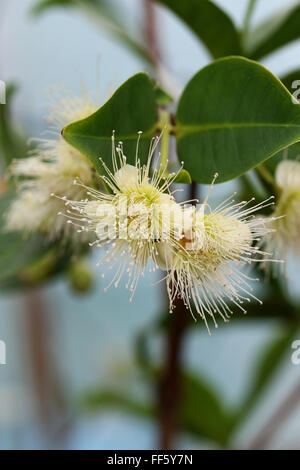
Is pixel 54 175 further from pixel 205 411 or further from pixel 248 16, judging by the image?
pixel 205 411

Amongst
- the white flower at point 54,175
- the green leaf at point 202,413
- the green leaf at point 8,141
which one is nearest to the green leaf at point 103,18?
the green leaf at point 8,141

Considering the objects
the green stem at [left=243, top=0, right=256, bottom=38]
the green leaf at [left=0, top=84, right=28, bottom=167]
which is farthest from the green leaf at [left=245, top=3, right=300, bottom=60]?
the green leaf at [left=0, top=84, right=28, bottom=167]

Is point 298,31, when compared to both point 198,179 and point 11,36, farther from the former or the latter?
point 11,36

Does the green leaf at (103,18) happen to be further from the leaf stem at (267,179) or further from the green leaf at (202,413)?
the green leaf at (202,413)

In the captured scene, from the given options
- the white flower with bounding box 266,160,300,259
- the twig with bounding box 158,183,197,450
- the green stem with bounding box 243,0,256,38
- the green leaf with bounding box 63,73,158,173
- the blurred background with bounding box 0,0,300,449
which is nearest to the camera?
the green leaf with bounding box 63,73,158,173

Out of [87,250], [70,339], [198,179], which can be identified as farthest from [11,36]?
[198,179]

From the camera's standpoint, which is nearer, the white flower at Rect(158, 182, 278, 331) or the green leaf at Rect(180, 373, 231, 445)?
the white flower at Rect(158, 182, 278, 331)

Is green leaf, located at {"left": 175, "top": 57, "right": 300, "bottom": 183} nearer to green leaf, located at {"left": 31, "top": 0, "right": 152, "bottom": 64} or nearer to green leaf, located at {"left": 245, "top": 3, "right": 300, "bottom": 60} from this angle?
green leaf, located at {"left": 245, "top": 3, "right": 300, "bottom": 60}

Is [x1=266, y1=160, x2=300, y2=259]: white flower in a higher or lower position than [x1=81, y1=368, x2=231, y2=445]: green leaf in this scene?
higher
